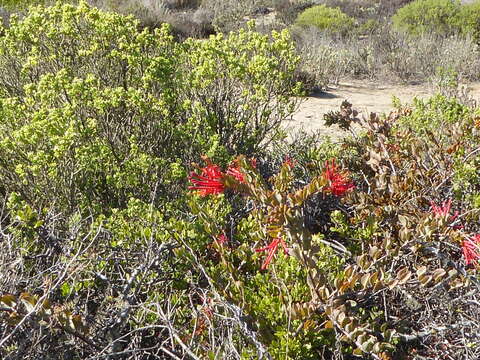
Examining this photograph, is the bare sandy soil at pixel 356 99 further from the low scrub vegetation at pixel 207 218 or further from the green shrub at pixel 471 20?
the green shrub at pixel 471 20

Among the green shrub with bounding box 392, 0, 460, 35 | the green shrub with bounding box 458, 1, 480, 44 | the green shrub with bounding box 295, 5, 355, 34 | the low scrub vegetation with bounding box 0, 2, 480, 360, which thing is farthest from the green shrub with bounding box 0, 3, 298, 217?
the green shrub with bounding box 295, 5, 355, 34

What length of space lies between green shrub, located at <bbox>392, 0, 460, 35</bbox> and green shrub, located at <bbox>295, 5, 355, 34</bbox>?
55.6 inches

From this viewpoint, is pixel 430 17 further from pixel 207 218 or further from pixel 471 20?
pixel 207 218

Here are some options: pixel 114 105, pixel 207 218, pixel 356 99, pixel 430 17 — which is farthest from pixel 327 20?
pixel 207 218

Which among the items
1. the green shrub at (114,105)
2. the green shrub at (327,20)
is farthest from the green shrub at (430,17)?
the green shrub at (114,105)

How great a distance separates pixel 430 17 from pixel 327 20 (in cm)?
282

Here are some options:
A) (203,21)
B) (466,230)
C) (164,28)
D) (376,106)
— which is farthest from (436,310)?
(203,21)

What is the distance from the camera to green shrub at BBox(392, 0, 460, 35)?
40.9ft

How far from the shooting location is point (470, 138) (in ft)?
10.4

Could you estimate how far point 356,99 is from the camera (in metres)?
8.42

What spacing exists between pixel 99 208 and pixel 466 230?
2111 mm

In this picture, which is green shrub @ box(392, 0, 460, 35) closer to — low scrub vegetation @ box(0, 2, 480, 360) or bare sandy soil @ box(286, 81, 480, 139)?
bare sandy soil @ box(286, 81, 480, 139)

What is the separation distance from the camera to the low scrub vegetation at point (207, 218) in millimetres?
1899

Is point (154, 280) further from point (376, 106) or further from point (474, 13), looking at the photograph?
point (474, 13)
